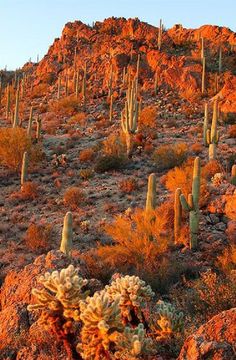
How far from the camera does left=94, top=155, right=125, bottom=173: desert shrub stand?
23.4m

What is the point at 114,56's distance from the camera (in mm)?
46906

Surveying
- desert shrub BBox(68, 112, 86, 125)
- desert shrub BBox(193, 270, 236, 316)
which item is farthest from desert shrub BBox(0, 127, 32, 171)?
desert shrub BBox(193, 270, 236, 316)

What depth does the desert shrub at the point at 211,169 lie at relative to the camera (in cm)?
1906

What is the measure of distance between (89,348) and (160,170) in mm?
18503

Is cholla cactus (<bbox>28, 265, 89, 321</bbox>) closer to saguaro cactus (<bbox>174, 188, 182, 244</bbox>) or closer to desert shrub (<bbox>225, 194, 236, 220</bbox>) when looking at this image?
saguaro cactus (<bbox>174, 188, 182, 244</bbox>)

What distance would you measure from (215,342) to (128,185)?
15.7 metres

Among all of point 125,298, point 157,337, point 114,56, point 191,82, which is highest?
point 114,56

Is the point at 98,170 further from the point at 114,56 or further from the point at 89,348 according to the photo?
the point at 114,56

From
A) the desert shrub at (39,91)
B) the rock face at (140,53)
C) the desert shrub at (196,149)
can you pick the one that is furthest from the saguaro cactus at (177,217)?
the desert shrub at (39,91)

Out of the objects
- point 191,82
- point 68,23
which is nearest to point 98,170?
point 191,82

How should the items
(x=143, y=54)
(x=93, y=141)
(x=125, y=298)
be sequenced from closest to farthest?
(x=125, y=298)
(x=93, y=141)
(x=143, y=54)

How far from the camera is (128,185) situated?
19.9m

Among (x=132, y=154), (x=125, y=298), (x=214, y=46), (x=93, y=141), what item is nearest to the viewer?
(x=125, y=298)

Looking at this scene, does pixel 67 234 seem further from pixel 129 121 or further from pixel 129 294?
pixel 129 121
